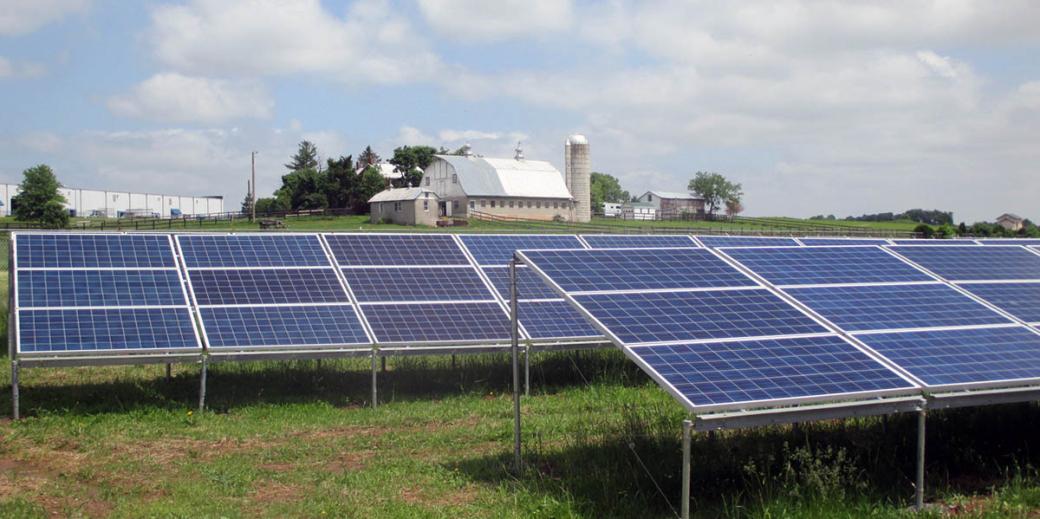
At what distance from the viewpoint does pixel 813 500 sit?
9055 mm

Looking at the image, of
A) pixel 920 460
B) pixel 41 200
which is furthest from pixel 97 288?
pixel 41 200

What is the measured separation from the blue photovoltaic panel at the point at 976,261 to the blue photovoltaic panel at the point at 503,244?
7.92m

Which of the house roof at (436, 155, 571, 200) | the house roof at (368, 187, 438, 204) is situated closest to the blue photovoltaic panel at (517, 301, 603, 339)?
the house roof at (368, 187, 438, 204)

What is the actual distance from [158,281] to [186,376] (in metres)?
1.99

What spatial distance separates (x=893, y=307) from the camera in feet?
38.2

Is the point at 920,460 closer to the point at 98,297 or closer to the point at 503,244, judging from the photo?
the point at 503,244

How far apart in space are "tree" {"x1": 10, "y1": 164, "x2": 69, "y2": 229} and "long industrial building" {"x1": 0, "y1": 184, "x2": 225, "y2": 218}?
37531 mm

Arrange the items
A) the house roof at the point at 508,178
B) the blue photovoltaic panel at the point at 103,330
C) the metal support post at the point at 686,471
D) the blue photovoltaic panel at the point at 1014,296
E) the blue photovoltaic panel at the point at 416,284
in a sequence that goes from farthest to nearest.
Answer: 1. the house roof at the point at 508,178
2. the blue photovoltaic panel at the point at 416,284
3. the blue photovoltaic panel at the point at 103,330
4. the blue photovoltaic panel at the point at 1014,296
5. the metal support post at the point at 686,471

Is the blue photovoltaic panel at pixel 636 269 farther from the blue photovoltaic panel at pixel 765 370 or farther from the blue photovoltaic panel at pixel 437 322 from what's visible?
the blue photovoltaic panel at pixel 437 322

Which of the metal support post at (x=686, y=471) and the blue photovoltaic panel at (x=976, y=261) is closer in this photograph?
the metal support post at (x=686, y=471)

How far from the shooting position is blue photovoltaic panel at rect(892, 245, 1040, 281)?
46.2ft

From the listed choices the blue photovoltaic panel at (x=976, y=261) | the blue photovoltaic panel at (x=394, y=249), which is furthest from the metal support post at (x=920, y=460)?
the blue photovoltaic panel at (x=394, y=249)

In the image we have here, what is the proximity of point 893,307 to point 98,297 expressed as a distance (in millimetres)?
12626

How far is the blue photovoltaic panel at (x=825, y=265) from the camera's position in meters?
12.5
